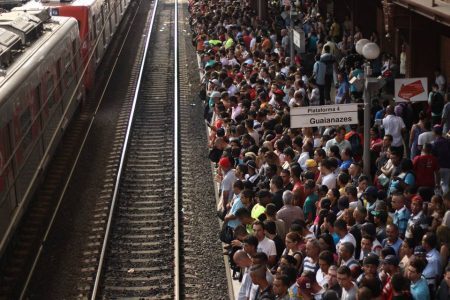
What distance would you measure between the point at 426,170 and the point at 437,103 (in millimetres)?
3291

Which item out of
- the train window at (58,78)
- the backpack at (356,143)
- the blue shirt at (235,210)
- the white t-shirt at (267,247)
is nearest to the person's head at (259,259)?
the white t-shirt at (267,247)

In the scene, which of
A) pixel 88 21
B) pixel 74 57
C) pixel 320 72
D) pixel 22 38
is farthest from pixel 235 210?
pixel 88 21

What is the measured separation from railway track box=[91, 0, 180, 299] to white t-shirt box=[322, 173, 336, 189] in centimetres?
239

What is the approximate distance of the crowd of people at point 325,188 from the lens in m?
9.14

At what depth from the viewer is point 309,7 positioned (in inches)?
1281

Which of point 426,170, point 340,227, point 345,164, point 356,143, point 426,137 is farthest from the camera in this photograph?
point 356,143

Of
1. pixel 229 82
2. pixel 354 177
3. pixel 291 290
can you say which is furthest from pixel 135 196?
pixel 291 290

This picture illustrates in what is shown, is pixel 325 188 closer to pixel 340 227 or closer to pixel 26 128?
pixel 340 227

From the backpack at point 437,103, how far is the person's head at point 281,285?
8015mm

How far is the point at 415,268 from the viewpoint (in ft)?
28.7

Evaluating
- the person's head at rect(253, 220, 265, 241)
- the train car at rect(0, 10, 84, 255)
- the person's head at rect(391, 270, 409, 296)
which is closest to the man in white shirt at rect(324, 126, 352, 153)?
the person's head at rect(253, 220, 265, 241)

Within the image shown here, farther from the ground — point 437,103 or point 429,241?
point 437,103

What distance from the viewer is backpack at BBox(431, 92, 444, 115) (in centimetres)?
1606

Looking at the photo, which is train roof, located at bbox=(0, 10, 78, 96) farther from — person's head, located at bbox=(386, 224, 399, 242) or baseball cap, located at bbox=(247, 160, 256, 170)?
person's head, located at bbox=(386, 224, 399, 242)
